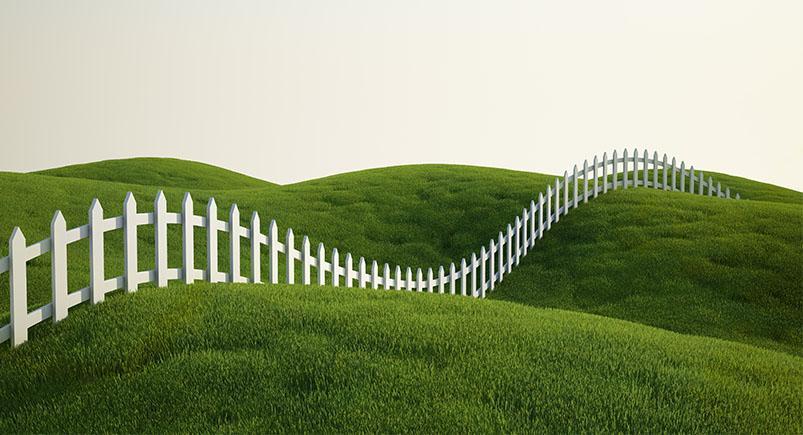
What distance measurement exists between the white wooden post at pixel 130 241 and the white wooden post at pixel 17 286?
96 cm

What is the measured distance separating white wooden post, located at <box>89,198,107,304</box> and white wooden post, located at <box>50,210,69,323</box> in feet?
0.83

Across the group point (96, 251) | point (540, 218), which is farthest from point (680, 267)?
point (96, 251)

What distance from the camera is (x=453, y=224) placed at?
20.2 meters

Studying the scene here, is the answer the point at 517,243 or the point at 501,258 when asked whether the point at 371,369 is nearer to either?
the point at 501,258

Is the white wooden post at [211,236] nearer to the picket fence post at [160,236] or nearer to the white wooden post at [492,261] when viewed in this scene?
the picket fence post at [160,236]

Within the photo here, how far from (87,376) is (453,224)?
14.4 m

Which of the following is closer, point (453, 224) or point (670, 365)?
point (670, 365)

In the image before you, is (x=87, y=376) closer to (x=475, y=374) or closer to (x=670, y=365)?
(x=475, y=374)

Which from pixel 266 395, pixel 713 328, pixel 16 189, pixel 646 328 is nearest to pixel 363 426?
pixel 266 395

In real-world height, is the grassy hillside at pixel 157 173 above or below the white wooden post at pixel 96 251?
above

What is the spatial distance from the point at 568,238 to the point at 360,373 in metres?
12.7

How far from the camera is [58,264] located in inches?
279

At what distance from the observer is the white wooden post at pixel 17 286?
685 cm

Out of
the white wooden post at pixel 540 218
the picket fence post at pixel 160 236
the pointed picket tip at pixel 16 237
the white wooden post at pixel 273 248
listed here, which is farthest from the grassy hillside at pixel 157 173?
the pointed picket tip at pixel 16 237
